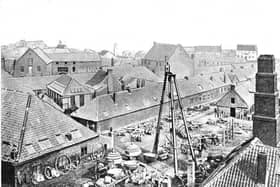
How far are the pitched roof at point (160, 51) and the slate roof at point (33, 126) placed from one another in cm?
3303

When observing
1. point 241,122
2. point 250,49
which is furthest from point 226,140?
point 250,49

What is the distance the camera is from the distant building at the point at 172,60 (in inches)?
1945

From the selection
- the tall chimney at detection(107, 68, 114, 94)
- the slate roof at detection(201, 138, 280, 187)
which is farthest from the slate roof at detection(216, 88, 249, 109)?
the slate roof at detection(201, 138, 280, 187)

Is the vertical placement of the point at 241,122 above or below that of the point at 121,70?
below

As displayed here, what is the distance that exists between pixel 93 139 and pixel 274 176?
1246 cm

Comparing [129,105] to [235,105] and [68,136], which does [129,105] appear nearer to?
[235,105]

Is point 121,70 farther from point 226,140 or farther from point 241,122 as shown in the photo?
point 226,140

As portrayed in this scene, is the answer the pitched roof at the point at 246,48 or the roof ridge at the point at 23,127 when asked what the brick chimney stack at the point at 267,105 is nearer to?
the roof ridge at the point at 23,127

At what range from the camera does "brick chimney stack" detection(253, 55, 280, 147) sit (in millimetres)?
15992

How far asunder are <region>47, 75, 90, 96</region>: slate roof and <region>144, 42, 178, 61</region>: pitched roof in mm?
19179

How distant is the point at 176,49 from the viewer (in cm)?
4941

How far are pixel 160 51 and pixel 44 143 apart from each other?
38.8 metres

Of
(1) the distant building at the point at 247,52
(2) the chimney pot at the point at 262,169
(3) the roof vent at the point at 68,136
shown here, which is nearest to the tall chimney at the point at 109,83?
(3) the roof vent at the point at 68,136

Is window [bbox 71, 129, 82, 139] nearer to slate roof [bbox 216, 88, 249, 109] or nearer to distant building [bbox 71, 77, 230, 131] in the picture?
distant building [bbox 71, 77, 230, 131]
